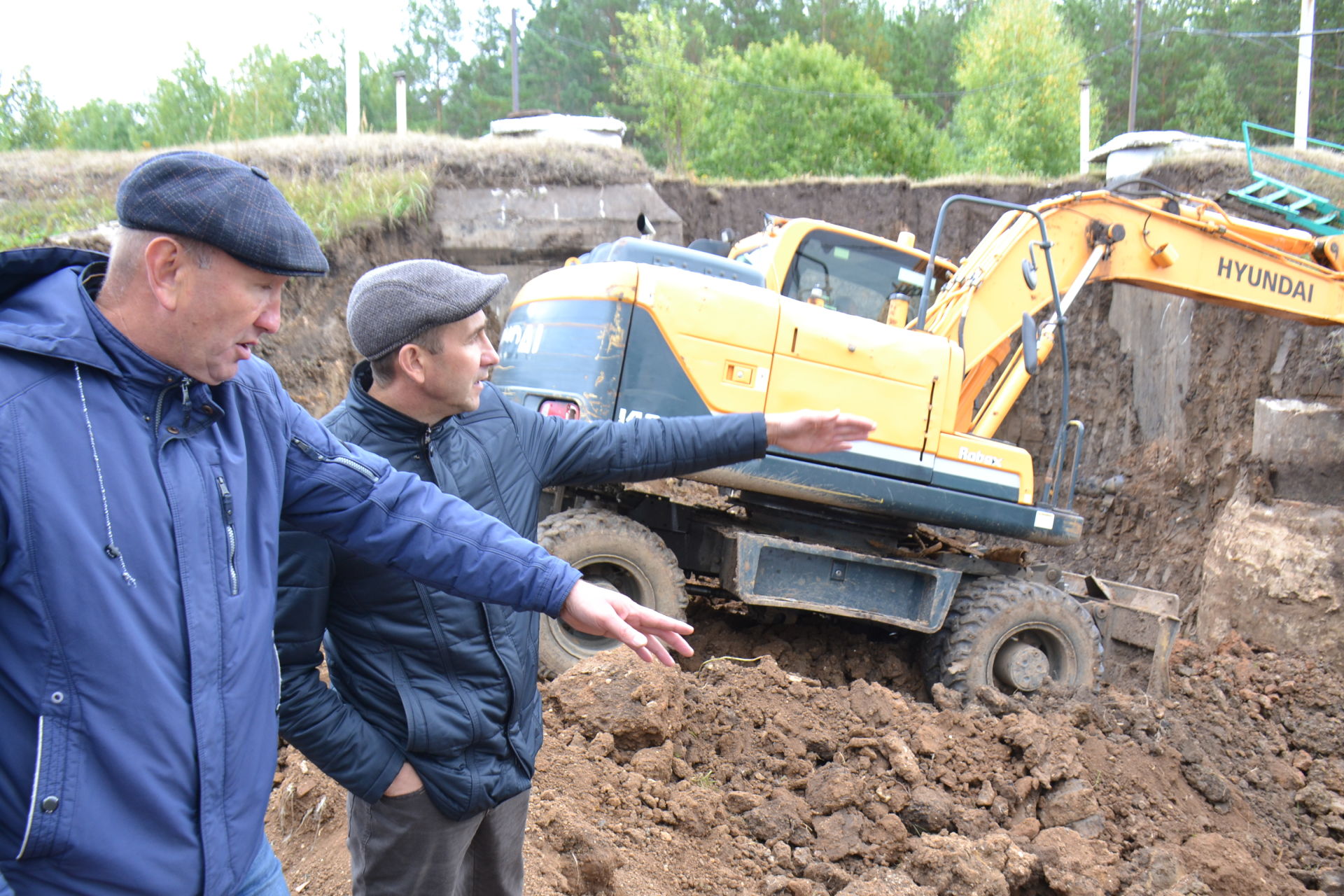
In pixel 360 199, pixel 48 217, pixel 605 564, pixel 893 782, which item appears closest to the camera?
pixel 893 782

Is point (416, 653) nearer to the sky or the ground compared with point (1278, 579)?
nearer to the sky

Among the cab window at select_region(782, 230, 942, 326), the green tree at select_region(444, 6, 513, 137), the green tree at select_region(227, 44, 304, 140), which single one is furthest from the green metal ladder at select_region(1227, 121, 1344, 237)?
the green tree at select_region(444, 6, 513, 137)

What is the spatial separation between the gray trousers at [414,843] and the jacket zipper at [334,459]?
26.5 inches

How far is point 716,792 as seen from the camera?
3.85m

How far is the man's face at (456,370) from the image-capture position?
1975 millimetres

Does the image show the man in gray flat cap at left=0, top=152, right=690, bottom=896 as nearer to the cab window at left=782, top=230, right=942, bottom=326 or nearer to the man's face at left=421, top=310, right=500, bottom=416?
the man's face at left=421, top=310, right=500, bottom=416

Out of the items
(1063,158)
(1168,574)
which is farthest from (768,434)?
(1063,158)

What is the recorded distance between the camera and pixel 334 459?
1694 mm

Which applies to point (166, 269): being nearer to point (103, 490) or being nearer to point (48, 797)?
point (103, 490)

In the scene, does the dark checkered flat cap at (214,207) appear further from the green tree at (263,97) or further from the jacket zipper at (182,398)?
the green tree at (263,97)

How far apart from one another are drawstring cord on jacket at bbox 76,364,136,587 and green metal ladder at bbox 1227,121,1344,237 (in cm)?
1023

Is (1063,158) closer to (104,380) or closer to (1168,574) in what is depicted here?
(1168,574)

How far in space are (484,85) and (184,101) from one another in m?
16.9

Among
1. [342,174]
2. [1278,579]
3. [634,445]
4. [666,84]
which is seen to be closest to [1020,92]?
[666,84]
